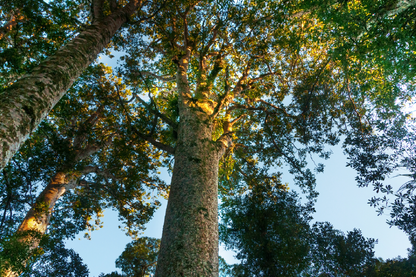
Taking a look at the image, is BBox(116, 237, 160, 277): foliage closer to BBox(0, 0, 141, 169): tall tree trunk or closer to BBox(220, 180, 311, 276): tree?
BBox(220, 180, 311, 276): tree

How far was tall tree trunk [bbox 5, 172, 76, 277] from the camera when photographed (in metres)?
6.50

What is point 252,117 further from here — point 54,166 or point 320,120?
point 54,166

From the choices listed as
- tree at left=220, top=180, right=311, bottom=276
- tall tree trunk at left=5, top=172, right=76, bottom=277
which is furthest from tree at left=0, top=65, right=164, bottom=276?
tree at left=220, top=180, right=311, bottom=276

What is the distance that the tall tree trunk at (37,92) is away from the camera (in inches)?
88.2

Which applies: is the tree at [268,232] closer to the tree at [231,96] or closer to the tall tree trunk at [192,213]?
the tree at [231,96]

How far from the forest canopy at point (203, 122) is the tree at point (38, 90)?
0.02 meters

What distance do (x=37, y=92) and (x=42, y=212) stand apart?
6330mm

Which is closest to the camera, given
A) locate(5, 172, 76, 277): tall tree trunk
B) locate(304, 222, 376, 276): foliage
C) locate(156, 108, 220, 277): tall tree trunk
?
locate(156, 108, 220, 277): tall tree trunk

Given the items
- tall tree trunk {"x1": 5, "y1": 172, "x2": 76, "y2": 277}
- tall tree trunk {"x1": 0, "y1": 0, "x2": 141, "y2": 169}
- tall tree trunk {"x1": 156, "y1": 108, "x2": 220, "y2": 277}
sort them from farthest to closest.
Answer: tall tree trunk {"x1": 5, "y1": 172, "x2": 76, "y2": 277} < tall tree trunk {"x1": 156, "y1": 108, "x2": 220, "y2": 277} < tall tree trunk {"x1": 0, "y1": 0, "x2": 141, "y2": 169}

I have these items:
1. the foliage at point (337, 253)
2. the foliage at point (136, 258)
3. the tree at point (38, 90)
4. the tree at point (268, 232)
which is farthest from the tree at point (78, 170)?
the foliage at point (337, 253)

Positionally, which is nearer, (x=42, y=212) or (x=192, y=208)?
(x=192, y=208)

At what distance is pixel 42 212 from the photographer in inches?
283

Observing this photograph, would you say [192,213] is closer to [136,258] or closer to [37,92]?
[37,92]

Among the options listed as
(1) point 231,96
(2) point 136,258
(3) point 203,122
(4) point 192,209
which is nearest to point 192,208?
(4) point 192,209
